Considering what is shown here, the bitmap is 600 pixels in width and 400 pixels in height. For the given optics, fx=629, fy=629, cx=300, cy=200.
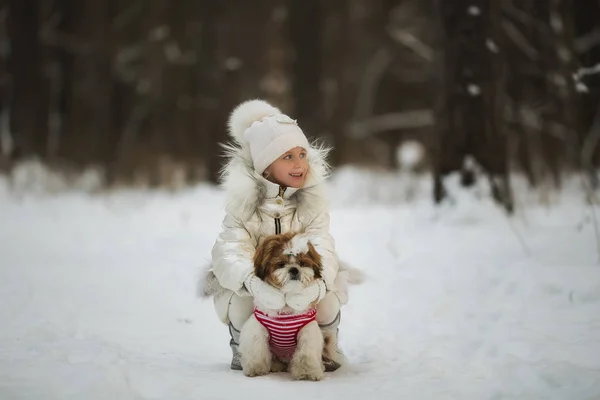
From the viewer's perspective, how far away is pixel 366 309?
5.30 metres

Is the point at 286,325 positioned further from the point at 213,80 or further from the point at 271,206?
the point at 213,80

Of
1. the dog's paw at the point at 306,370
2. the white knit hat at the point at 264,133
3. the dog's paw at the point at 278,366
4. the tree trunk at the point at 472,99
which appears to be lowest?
the dog's paw at the point at 278,366

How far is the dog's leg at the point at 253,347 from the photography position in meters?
3.38

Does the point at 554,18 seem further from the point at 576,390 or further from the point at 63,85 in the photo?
the point at 63,85

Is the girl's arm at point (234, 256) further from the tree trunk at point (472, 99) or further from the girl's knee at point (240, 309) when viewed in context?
the tree trunk at point (472, 99)

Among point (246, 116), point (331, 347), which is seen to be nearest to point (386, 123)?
point (246, 116)

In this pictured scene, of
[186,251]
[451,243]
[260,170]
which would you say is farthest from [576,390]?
[186,251]

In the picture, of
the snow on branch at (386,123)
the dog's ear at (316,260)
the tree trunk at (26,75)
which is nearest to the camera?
the dog's ear at (316,260)

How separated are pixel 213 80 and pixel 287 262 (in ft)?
44.3

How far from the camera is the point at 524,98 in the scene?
1343cm

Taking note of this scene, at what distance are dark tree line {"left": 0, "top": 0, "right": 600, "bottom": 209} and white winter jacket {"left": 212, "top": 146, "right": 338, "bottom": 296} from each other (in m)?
8.32

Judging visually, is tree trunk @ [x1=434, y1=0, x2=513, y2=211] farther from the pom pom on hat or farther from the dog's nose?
the dog's nose

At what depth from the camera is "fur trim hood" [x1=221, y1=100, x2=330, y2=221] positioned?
11.6ft

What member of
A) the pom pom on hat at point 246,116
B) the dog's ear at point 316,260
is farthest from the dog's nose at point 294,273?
the pom pom on hat at point 246,116
